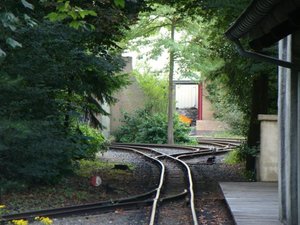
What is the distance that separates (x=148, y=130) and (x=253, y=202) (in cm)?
2707

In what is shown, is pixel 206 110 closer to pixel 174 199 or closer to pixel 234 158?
pixel 234 158

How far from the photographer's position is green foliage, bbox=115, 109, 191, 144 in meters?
36.8

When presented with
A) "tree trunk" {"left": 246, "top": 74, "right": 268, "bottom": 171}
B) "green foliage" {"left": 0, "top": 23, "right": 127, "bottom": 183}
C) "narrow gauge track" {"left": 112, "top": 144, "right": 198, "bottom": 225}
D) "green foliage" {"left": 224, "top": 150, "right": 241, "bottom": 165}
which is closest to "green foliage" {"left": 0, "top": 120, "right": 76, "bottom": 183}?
"green foliage" {"left": 0, "top": 23, "right": 127, "bottom": 183}

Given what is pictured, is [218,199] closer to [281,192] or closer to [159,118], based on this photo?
[281,192]

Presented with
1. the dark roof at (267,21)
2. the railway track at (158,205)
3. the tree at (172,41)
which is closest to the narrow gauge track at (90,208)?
the railway track at (158,205)

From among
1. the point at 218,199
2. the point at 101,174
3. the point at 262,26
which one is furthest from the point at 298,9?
the point at 101,174

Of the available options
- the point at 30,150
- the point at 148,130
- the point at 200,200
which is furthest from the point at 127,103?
the point at 30,150

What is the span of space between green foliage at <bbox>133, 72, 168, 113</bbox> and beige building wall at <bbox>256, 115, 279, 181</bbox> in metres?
27.2

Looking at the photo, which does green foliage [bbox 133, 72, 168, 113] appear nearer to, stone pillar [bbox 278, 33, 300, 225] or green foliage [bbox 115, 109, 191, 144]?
green foliage [bbox 115, 109, 191, 144]

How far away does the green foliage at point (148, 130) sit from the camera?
121 ft

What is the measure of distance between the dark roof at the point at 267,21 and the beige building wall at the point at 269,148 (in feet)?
17.6

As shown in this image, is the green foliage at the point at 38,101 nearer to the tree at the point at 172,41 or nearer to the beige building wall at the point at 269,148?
the beige building wall at the point at 269,148

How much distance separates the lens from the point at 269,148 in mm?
13188

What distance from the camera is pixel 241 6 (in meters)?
11.6
